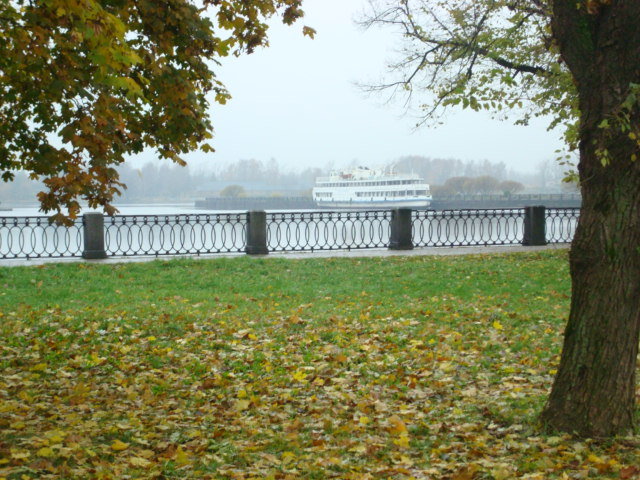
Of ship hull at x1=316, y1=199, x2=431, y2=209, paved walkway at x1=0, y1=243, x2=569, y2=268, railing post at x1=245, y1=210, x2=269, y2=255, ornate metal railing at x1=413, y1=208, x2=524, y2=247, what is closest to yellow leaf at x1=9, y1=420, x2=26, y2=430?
paved walkway at x1=0, y1=243, x2=569, y2=268

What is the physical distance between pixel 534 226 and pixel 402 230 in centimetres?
445

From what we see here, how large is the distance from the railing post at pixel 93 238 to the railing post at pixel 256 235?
157 inches

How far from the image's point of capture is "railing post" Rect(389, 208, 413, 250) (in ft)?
68.8

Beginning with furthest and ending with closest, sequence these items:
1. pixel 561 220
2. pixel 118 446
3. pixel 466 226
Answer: pixel 561 220 < pixel 466 226 < pixel 118 446

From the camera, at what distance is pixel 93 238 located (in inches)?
732

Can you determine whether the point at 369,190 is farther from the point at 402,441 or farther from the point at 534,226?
the point at 402,441

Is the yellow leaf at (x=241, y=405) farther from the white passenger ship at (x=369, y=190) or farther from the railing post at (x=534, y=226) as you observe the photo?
the white passenger ship at (x=369, y=190)

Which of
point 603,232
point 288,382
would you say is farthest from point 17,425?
point 603,232

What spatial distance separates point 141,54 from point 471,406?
5023mm

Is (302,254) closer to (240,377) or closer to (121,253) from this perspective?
(121,253)

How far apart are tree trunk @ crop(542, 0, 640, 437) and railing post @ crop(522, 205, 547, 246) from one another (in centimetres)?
1780

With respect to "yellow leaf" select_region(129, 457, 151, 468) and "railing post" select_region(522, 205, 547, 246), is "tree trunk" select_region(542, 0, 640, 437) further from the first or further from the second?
"railing post" select_region(522, 205, 547, 246)

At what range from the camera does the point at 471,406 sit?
5.87 meters

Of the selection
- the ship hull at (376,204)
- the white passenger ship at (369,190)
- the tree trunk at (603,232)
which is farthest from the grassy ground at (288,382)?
the white passenger ship at (369,190)
